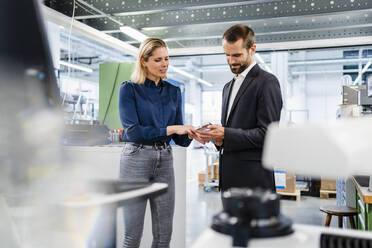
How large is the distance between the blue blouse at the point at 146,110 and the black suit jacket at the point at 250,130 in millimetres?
365

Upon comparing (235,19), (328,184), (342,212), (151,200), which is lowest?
(328,184)

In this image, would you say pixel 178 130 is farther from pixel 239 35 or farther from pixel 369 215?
pixel 369 215

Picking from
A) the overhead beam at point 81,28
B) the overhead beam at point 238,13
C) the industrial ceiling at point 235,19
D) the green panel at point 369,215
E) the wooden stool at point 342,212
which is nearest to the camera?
the green panel at point 369,215

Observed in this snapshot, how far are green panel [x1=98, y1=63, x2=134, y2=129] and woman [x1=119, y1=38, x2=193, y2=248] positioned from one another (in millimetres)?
2008

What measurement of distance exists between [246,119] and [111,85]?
254 cm

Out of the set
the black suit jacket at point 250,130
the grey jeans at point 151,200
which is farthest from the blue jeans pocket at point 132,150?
the black suit jacket at point 250,130

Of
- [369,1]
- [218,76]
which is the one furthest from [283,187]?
[218,76]

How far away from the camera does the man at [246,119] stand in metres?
1.46

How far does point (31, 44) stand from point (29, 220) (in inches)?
13.2

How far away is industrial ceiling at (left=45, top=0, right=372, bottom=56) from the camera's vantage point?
2.94m

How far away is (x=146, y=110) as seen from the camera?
172 centimetres

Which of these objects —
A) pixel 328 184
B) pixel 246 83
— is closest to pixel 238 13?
pixel 246 83

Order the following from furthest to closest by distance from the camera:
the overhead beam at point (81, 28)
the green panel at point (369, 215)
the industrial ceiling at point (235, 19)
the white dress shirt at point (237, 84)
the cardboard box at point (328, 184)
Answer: the cardboard box at point (328, 184)
the industrial ceiling at point (235, 19)
the overhead beam at point (81, 28)
the green panel at point (369, 215)
the white dress shirt at point (237, 84)

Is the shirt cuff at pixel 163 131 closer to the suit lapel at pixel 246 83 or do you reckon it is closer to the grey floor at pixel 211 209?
the suit lapel at pixel 246 83
